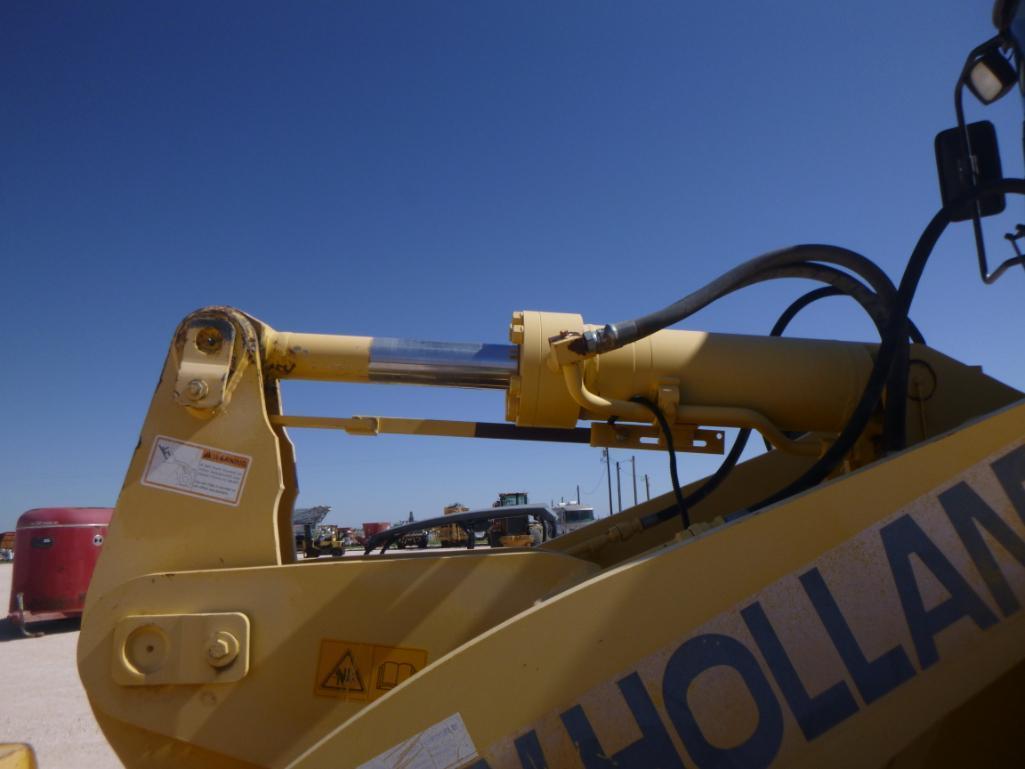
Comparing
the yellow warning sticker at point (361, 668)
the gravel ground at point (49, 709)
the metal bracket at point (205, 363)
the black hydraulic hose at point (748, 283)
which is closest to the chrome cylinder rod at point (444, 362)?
the black hydraulic hose at point (748, 283)

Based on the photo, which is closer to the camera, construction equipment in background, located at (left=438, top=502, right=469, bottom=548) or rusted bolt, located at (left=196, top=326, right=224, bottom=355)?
rusted bolt, located at (left=196, top=326, right=224, bottom=355)

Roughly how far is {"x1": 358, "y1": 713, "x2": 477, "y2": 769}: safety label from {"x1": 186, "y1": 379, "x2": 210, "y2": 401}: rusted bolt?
1230 mm

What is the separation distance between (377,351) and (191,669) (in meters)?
1.08

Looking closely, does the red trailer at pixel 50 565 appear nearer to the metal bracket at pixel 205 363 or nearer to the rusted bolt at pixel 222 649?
the metal bracket at pixel 205 363

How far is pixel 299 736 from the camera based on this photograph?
1.87 m

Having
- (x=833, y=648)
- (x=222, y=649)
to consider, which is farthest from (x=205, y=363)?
(x=833, y=648)

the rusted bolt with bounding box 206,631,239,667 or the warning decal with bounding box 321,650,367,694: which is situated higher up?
the rusted bolt with bounding box 206,631,239,667

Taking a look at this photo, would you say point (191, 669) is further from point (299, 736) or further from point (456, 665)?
point (456, 665)

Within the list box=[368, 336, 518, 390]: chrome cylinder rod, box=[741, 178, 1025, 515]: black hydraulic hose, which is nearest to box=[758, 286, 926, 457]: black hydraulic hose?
box=[741, 178, 1025, 515]: black hydraulic hose

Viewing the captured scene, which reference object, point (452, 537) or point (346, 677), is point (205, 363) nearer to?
point (346, 677)

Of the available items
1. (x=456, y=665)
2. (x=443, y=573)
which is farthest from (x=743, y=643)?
(x=443, y=573)

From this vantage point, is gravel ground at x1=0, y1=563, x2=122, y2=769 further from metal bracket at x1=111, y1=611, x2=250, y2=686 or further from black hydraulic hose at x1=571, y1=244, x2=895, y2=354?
black hydraulic hose at x1=571, y1=244, x2=895, y2=354

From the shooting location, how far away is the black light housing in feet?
6.08

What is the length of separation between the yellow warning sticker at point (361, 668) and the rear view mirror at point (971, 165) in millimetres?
1908
